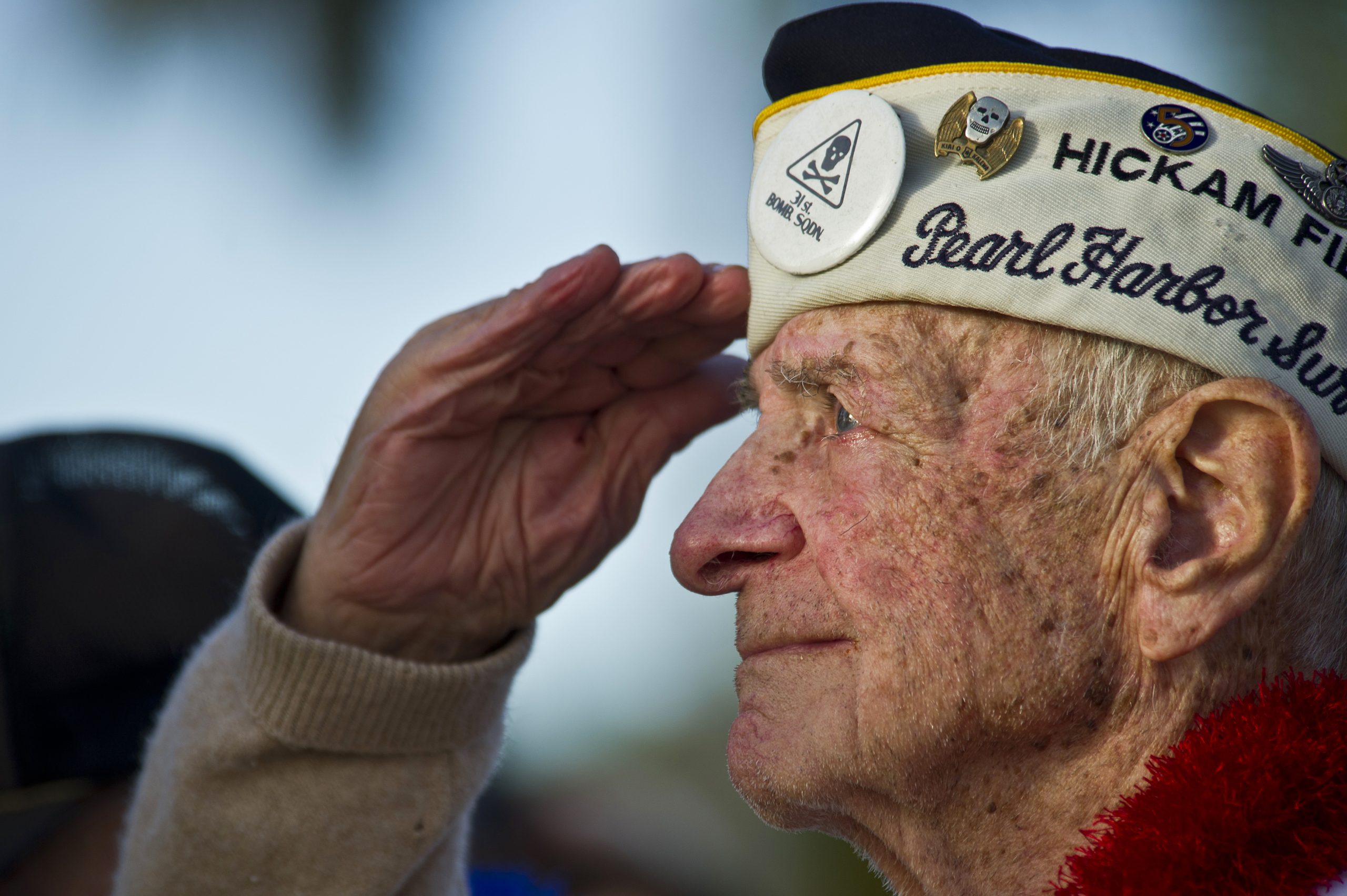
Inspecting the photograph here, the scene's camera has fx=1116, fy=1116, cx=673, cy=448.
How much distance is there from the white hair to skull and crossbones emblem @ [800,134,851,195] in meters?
0.42

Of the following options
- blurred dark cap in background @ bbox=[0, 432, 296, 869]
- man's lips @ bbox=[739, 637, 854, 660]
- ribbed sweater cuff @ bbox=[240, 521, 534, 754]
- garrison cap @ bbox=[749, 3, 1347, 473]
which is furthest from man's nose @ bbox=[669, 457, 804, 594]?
blurred dark cap in background @ bbox=[0, 432, 296, 869]

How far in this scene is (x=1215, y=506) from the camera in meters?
1.54

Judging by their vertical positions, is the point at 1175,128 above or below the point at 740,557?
above

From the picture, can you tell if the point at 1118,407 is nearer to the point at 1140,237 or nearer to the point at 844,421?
the point at 1140,237

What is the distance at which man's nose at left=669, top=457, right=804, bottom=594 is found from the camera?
1.69 metres

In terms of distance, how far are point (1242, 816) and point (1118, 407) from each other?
0.55 m

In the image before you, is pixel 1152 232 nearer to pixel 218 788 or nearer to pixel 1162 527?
pixel 1162 527

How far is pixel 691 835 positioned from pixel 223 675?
360cm

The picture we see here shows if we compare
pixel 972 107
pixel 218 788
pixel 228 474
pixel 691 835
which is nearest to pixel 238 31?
pixel 228 474

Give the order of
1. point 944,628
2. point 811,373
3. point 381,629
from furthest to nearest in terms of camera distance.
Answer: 1. point 381,629
2. point 811,373
3. point 944,628

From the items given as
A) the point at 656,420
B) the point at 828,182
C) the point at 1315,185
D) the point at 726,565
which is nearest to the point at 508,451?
the point at 656,420

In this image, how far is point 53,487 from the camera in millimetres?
3223

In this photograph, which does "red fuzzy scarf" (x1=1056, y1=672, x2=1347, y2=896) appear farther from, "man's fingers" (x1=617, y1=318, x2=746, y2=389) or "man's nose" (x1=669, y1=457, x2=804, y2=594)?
"man's fingers" (x1=617, y1=318, x2=746, y2=389)

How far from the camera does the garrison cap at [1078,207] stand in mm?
1538
